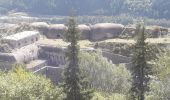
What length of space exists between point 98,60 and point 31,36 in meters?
14.5

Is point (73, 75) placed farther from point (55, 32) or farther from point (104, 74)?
point (55, 32)

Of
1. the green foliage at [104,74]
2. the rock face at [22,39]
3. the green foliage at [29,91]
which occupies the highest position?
the rock face at [22,39]

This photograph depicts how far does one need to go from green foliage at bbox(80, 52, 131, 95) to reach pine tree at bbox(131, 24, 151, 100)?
14978mm

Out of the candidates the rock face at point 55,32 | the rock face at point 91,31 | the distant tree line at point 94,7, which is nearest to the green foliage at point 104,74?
the rock face at point 91,31

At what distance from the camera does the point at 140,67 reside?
29797 millimetres

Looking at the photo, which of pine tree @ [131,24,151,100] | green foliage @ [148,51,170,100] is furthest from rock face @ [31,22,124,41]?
pine tree @ [131,24,151,100]

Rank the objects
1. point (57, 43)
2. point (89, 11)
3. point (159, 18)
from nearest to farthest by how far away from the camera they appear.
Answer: point (57, 43) → point (159, 18) → point (89, 11)

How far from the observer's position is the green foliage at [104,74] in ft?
151

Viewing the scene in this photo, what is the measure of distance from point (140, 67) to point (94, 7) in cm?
14060

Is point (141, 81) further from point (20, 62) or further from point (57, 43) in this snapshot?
point (57, 43)

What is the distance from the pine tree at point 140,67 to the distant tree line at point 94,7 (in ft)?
389

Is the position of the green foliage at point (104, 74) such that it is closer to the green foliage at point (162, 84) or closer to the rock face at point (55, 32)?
the green foliage at point (162, 84)

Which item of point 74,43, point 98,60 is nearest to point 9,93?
point 74,43

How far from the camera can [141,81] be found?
30.2 meters
